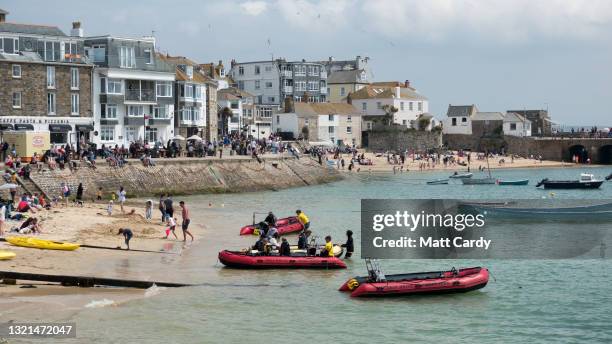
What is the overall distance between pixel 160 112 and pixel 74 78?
10395 mm

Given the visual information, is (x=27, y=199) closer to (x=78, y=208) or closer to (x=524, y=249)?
(x=78, y=208)

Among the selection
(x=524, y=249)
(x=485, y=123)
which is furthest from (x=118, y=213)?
(x=485, y=123)

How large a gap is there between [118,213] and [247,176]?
24289mm

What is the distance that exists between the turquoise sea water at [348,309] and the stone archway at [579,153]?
84467mm

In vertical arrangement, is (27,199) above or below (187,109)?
below

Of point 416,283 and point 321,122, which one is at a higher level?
point 321,122

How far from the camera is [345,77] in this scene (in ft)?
436

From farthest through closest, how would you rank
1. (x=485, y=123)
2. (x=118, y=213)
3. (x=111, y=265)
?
(x=485, y=123) → (x=118, y=213) → (x=111, y=265)

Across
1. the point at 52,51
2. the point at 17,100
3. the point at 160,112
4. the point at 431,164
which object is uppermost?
the point at 52,51

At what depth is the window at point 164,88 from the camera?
7394 centimetres

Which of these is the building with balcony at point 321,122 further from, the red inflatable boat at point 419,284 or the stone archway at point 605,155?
the red inflatable boat at point 419,284

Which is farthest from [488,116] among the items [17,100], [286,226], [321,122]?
[286,226]

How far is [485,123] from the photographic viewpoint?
123 metres

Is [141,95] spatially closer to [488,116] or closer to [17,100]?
[17,100]
